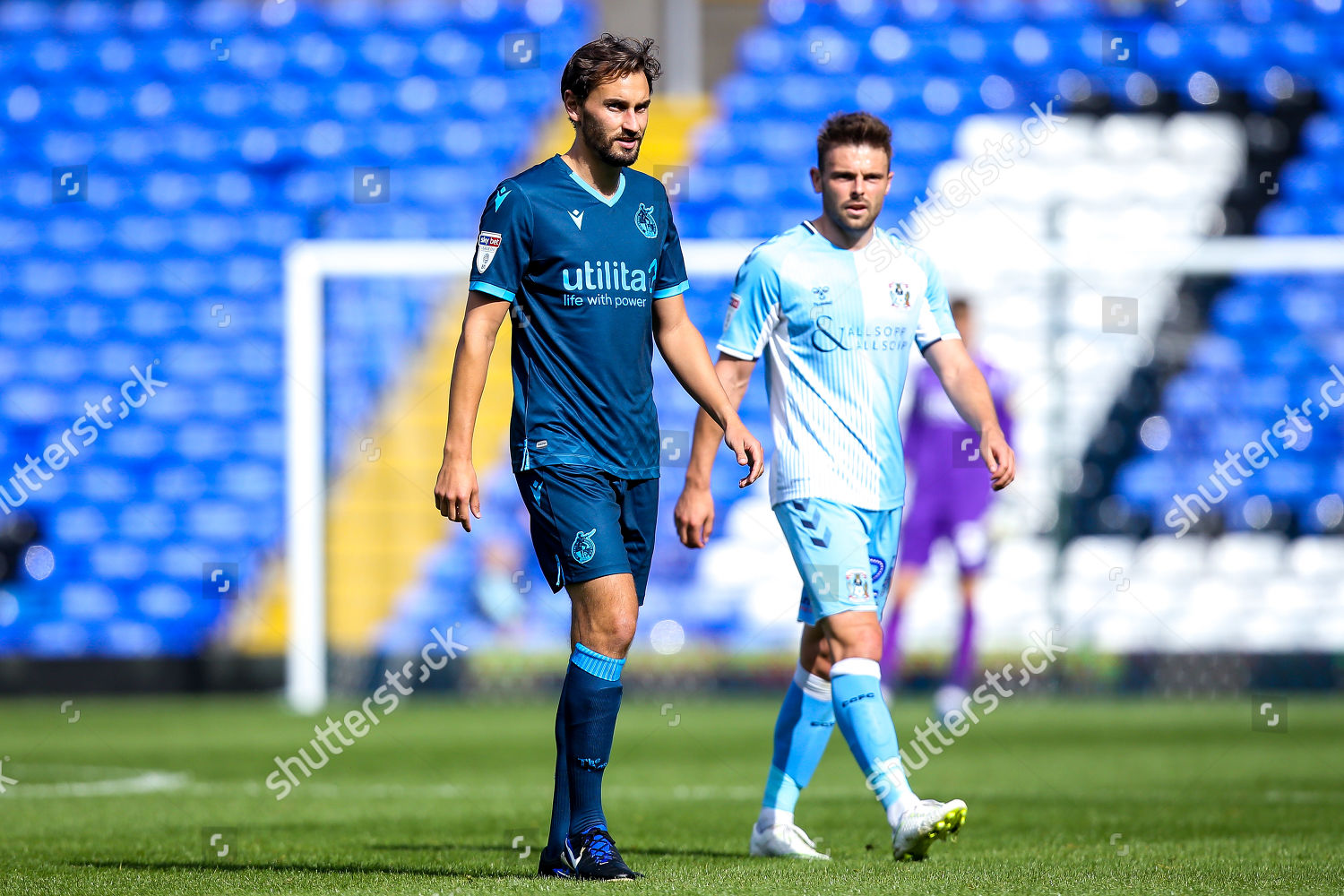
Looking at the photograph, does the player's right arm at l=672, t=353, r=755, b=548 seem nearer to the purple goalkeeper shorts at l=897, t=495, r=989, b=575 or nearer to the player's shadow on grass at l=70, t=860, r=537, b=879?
the player's shadow on grass at l=70, t=860, r=537, b=879

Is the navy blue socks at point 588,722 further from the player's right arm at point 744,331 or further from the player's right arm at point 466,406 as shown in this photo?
the player's right arm at point 744,331

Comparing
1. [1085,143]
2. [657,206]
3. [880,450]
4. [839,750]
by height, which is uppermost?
[1085,143]

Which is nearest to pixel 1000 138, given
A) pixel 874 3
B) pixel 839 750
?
pixel 874 3

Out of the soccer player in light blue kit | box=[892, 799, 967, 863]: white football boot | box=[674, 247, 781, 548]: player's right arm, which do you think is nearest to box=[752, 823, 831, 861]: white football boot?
the soccer player in light blue kit

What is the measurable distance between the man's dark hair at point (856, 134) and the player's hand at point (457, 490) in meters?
1.35

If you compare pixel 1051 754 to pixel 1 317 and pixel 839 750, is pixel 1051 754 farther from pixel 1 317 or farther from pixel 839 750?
pixel 1 317

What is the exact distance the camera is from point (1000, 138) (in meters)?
13.0

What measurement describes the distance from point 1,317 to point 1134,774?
10.2 meters

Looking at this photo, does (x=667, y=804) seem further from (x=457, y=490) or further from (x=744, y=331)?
(x=457, y=490)

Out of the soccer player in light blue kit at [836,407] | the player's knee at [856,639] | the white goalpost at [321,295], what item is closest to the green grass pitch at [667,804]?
the soccer player in light blue kit at [836,407]

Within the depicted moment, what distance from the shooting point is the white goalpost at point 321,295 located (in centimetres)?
1029

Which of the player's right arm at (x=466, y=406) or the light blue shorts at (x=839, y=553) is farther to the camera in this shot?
the light blue shorts at (x=839, y=553)

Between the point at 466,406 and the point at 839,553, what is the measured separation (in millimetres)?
1076

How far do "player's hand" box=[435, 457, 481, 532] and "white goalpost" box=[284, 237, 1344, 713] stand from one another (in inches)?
273
